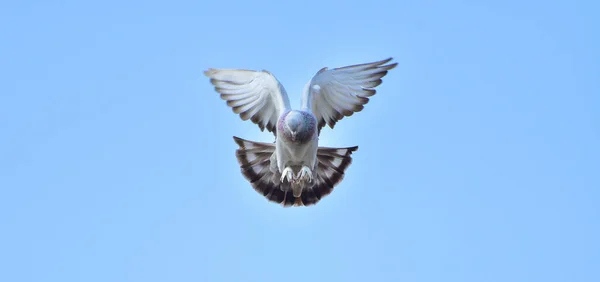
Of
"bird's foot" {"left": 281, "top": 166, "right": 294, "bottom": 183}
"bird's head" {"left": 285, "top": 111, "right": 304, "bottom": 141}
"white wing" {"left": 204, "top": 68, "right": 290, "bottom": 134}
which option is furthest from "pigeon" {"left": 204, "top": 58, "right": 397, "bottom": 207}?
"bird's head" {"left": 285, "top": 111, "right": 304, "bottom": 141}

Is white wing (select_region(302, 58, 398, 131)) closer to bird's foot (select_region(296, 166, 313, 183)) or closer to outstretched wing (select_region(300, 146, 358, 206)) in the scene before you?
outstretched wing (select_region(300, 146, 358, 206))

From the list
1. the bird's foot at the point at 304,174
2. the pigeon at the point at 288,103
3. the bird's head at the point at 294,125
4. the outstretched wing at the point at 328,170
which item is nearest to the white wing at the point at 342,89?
the pigeon at the point at 288,103

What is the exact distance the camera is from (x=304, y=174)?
1891 cm

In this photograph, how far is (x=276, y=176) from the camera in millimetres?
20188

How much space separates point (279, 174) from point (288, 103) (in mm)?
1476

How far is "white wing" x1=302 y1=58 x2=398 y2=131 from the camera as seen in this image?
2006cm

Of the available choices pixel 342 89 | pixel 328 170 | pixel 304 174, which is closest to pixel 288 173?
pixel 304 174

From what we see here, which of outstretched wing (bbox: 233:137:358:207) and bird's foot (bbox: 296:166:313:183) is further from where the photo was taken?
outstretched wing (bbox: 233:137:358:207)

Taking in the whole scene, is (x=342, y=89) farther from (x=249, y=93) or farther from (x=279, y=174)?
(x=279, y=174)

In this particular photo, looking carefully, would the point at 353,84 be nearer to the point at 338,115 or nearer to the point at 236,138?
the point at 338,115

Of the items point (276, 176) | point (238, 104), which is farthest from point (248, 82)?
point (276, 176)

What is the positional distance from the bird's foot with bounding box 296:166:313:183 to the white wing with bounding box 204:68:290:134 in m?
1.42

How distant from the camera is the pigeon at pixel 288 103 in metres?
20.0

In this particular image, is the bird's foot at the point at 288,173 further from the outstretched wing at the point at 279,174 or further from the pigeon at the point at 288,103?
the outstretched wing at the point at 279,174
